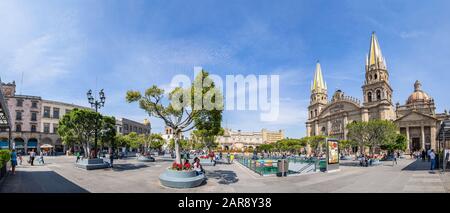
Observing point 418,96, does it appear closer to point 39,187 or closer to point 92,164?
point 92,164

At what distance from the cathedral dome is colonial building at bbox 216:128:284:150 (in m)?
67.8

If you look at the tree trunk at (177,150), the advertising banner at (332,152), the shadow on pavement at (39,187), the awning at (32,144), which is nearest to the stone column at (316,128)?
the advertising banner at (332,152)

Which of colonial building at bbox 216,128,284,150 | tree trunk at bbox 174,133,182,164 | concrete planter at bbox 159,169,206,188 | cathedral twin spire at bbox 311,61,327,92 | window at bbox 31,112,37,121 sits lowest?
colonial building at bbox 216,128,284,150

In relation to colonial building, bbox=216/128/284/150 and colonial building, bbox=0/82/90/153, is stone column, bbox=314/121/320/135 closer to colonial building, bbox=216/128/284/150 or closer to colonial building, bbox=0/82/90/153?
colonial building, bbox=216/128/284/150

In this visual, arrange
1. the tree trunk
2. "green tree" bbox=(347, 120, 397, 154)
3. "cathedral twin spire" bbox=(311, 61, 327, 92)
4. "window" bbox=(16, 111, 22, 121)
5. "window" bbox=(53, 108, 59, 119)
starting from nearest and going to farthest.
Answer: the tree trunk < "green tree" bbox=(347, 120, 397, 154) < "window" bbox=(16, 111, 22, 121) < "window" bbox=(53, 108, 59, 119) < "cathedral twin spire" bbox=(311, 61, 327, 92)

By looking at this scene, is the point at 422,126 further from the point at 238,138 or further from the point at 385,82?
the point at 238,138

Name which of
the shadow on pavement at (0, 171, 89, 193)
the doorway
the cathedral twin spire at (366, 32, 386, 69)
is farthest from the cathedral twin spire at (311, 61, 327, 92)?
the shadow on pavement at (0, 171, 89, 193)

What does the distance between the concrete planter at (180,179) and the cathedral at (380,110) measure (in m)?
69.9

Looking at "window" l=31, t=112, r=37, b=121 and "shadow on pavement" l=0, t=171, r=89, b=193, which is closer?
"shadow on pavement" l=0, t=171, r=89, b=193

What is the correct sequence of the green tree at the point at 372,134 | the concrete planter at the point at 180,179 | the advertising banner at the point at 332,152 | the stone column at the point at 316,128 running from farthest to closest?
the stone column at the point at 316,128 → the green tree at the point at 372,134 → the advertising banner at the point at 332,152 → the concrete planter at the point at 180,179

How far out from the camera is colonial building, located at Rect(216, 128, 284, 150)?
131500mm

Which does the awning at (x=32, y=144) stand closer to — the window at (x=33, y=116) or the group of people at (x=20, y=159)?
the window at (x=33, y=116)

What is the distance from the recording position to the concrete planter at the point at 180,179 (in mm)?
12555
